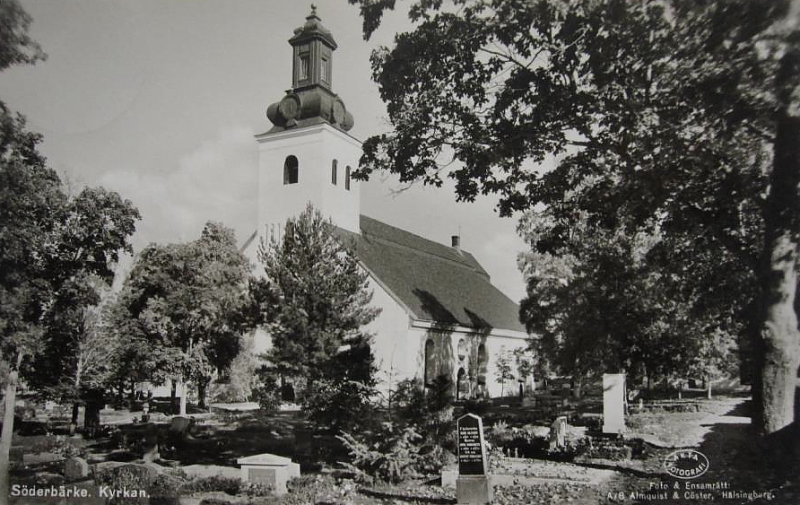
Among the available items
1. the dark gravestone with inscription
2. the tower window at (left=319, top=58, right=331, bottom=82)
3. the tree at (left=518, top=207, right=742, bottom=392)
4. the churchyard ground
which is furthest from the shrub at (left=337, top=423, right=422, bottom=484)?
the tower window at (left=319, top=58, right=331, bottom=82)

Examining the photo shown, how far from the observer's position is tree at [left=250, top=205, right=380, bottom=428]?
17000mm

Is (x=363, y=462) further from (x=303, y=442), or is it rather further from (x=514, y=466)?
(x=303, y=442)

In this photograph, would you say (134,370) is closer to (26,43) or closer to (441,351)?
(441,351)

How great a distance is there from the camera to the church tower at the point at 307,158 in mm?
26922

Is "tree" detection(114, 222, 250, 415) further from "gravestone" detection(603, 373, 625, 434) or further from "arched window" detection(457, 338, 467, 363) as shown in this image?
"gravestone" detection(603, 373, 625, 434)

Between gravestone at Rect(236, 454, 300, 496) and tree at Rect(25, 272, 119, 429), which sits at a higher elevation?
tree at Rect(25, 272, 119, 429)

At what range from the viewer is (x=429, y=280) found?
35.1 meters

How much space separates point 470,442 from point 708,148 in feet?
20.3

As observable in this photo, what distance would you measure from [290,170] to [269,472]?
64.9 ft

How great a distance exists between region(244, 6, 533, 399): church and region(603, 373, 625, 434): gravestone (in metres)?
8.47

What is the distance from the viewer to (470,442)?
35.8ft

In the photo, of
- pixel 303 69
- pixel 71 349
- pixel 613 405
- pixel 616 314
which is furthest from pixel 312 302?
pixel 303 69

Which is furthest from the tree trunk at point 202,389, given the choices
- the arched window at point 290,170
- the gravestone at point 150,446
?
the gravestone at point 150,446

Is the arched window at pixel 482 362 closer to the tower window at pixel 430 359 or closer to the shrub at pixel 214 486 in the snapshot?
the tower window at pixel 430 359
